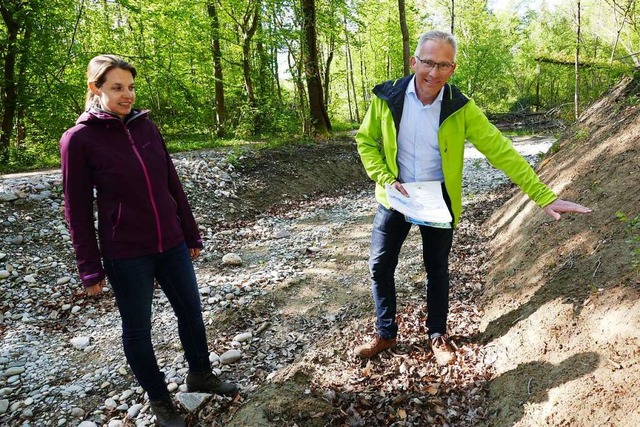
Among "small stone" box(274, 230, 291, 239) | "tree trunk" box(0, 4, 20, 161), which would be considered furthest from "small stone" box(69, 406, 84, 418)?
"tree trunk" box(0, 4, 20, 161)

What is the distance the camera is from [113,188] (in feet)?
7.33

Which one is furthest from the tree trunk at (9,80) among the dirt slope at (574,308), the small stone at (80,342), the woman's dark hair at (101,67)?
the dirt slope at (574,308)

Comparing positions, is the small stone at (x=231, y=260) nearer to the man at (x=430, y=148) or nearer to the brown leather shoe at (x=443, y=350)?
the man at (x=430, y=148)

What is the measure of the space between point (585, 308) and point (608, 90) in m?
6.28

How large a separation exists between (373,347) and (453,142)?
1.65 m

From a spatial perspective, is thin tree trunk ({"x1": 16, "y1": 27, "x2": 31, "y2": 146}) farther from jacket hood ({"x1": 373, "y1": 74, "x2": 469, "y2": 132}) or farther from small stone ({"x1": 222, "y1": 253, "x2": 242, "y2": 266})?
jacket hood ({"x1": 373, "y1": 74, "x2": 469, "y2": 132})

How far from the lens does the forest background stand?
9.18 meters

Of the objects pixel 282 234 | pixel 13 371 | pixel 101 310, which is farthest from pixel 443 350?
pixel 282 234

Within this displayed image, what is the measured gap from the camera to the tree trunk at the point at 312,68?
41.8 ft

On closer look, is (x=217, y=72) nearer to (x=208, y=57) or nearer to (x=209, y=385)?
(x=208, y=57)

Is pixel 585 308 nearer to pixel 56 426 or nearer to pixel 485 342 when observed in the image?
pixel 485 342

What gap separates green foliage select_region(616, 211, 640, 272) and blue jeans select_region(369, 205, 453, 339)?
114 centimetres

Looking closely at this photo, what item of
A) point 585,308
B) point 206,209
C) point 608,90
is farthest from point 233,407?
point 608,90

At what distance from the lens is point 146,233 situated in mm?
2336
